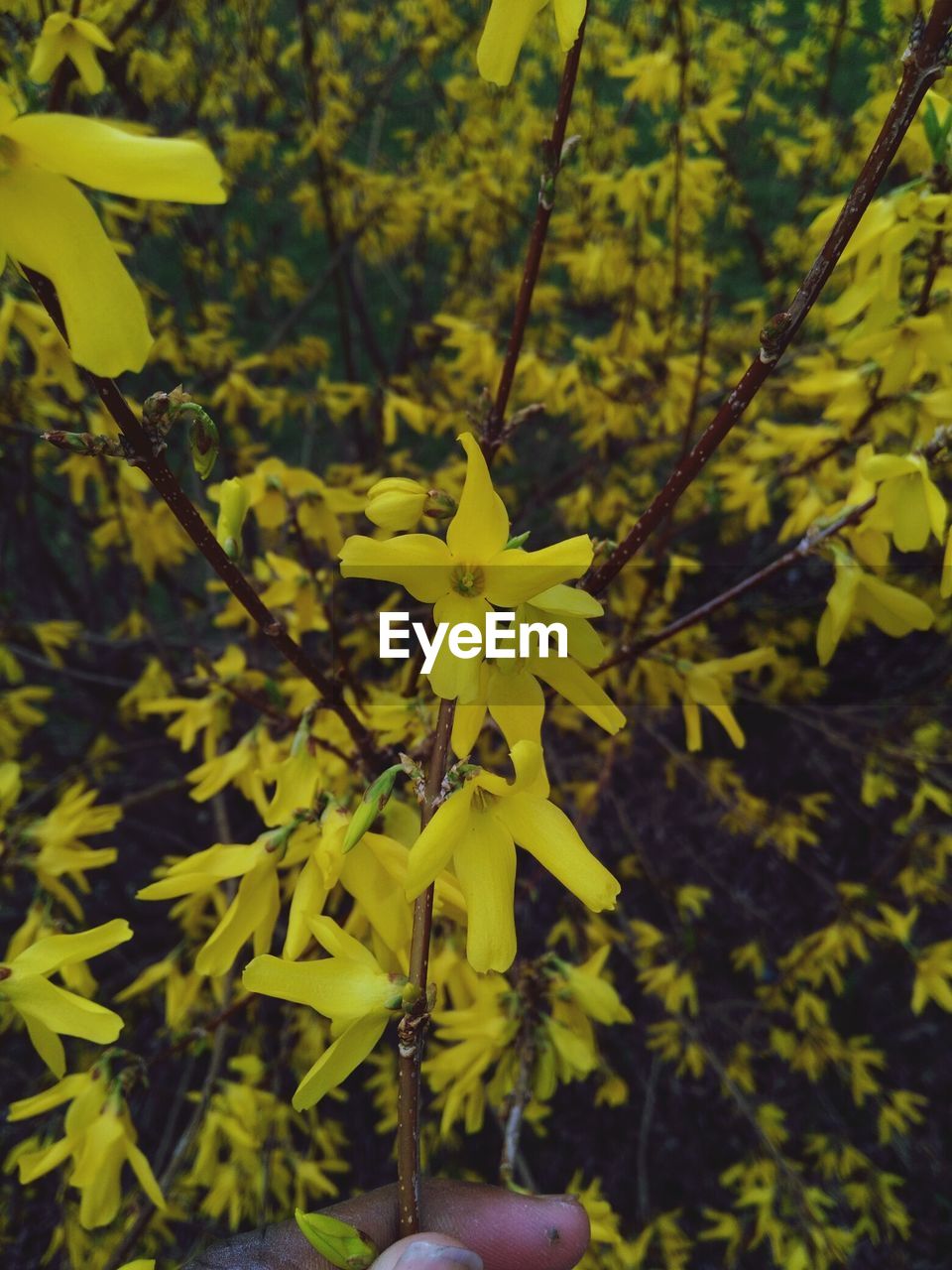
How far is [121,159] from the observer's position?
615 mm

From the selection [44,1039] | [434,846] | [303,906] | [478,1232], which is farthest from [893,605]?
[44,1039]

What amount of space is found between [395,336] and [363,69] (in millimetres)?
1390

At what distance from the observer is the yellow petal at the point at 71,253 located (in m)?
0.64

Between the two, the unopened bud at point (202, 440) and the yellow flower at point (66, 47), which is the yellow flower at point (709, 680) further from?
the yellow flower at point (66, 47)

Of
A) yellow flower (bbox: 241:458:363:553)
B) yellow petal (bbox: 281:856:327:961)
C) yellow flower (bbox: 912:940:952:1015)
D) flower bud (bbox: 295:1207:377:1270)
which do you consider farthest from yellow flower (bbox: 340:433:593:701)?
yellow flower (bbox: 912:940:952:1015)

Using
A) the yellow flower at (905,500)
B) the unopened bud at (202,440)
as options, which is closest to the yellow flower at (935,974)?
the yellow flower at (905,500)

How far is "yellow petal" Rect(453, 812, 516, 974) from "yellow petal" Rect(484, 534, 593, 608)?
24 centimetres

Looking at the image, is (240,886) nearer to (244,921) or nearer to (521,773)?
(244,921)

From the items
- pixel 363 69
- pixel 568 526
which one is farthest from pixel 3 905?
pixel 363 69

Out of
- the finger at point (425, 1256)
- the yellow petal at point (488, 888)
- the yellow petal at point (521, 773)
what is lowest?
the finger at point (425, 1256)

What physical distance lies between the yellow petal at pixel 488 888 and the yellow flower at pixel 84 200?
556 millimetres

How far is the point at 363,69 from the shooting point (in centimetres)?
443

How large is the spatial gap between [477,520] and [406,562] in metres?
0.09

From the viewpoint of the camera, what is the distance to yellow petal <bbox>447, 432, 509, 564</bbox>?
82 centimetres
